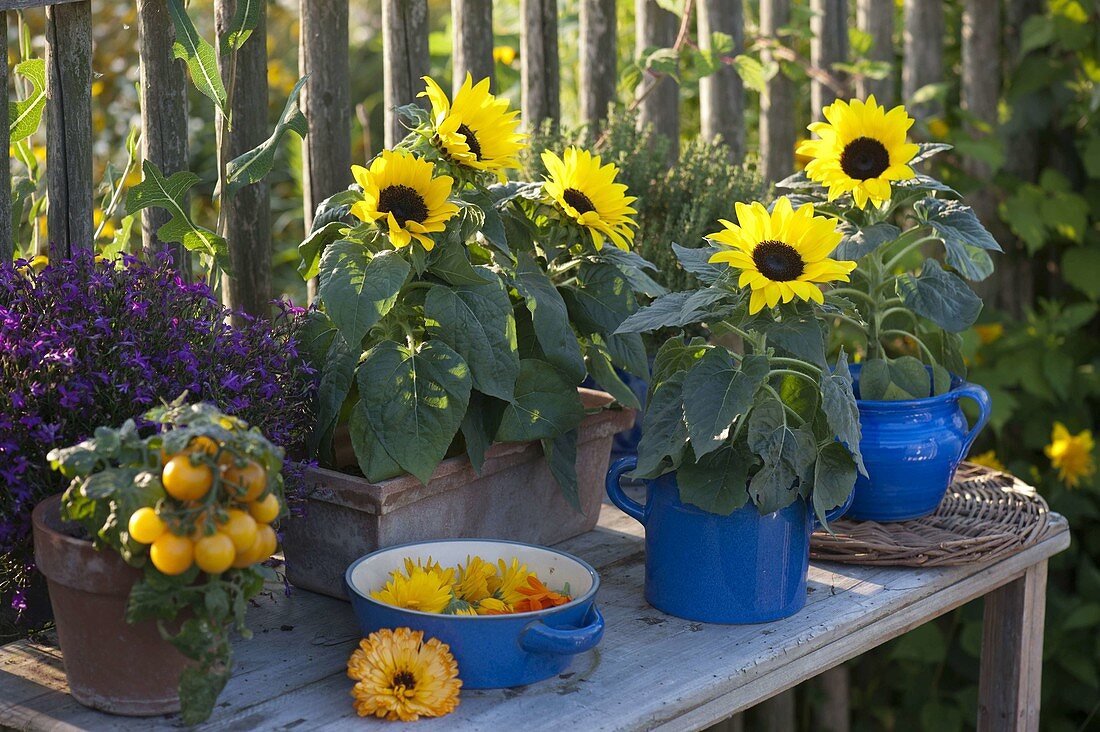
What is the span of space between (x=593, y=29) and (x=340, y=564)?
113 centimetres

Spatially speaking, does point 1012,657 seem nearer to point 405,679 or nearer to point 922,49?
point 405,679

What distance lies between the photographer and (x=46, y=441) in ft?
3.68

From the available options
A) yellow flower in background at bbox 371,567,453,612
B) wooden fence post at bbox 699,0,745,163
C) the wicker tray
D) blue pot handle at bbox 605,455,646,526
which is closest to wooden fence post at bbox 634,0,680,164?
wooden fence post at bbox 699,0,745,163

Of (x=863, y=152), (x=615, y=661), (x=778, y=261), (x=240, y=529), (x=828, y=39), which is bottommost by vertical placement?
(x=615, y=661)

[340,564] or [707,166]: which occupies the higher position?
[707,166]

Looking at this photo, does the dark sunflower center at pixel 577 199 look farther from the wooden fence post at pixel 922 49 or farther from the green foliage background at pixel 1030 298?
the wooden fence post at pixel 922 49

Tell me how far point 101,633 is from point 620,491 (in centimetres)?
59

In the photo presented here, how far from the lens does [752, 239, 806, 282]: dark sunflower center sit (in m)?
1.24

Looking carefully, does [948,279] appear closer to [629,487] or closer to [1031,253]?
[629,487]

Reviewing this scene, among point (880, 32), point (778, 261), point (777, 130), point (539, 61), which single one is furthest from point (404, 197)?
point (880, 32)

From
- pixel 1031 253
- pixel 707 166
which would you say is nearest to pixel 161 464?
pixel 707 166

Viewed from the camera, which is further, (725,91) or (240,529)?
(725,91)

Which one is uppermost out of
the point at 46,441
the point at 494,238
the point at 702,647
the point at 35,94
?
the point at 35,94

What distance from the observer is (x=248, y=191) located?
168cm
